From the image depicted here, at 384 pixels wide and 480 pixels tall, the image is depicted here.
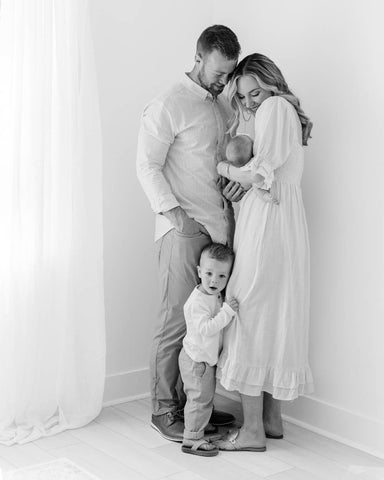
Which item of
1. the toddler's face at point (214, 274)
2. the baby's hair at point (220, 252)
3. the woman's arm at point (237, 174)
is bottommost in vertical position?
the toddler's face at point (214, 274)

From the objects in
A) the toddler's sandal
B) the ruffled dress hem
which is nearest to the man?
the toddler's sandal

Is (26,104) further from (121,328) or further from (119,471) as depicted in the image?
(119,471)

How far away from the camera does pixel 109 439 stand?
9.16ft

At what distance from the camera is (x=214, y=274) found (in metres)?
2.70

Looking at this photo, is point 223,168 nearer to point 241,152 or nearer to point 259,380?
point 241,152

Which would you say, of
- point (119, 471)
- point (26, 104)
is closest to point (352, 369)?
point (119, 471)

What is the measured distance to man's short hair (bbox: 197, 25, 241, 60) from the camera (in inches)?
107

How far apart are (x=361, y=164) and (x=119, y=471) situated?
4.80 feet

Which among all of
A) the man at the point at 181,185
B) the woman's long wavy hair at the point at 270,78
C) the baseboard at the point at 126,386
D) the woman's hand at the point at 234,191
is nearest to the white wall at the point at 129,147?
the baseboard at the point at 126,386

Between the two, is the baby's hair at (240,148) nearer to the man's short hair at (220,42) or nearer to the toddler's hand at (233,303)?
the man's short hair at (220,42)

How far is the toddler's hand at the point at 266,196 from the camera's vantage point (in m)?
2.62

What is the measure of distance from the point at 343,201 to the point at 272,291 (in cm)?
50

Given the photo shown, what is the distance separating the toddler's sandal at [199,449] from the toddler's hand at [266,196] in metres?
0.95

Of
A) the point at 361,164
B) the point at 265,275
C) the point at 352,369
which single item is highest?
the point at 361,164
